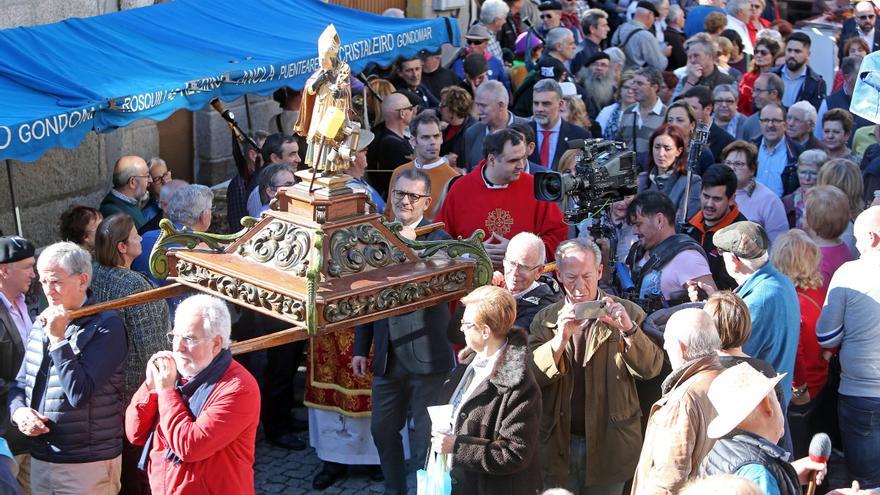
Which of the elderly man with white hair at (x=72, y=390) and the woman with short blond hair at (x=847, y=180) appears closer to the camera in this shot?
the elderly man with white hair at (x=72, y=390)

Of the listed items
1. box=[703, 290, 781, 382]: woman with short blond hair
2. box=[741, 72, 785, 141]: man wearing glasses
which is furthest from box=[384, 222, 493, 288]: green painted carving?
box=[741, 72, 785, 141]: man wearing glasses

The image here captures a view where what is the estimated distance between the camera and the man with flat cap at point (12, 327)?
5672mm

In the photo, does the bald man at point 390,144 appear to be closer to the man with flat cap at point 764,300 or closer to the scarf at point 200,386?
the man with flat cap at point 764,300

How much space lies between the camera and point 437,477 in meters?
4.93

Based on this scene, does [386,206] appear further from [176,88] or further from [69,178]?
[69,178]

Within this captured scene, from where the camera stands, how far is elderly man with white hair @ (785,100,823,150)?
9633 mm

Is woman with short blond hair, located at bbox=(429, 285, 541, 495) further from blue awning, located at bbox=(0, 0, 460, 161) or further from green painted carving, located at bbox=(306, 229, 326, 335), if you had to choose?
blue awning, located at bbox=(0, 0, 460, 161)

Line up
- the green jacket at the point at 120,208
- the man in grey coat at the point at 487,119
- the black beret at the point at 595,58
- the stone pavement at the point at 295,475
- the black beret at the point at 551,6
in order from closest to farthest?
the stone pavement at the point at 295,475 < the green jacket at the point at 120,208 < the man in grey coat at the point at 487,119 < the black beret at the point at 595,58 < the black beret at the point at 551,6

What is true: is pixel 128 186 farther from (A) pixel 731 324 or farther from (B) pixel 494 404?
(A) pixel 731 324

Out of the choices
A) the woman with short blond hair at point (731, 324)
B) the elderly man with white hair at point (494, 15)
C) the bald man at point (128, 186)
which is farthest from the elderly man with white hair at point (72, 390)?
the elderly man with white hair at point (494, 15)

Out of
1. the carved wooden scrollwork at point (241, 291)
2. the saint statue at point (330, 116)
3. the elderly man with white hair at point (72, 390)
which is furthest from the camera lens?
the elderly man with white hair at point (72, 390)

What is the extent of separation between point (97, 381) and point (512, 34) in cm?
941

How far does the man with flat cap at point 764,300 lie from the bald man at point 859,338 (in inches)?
16.3

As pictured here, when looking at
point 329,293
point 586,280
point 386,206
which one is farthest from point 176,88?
point 329,293
